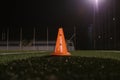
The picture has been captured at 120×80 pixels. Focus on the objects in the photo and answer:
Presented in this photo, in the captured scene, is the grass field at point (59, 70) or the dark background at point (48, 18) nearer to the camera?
the grass field at point (59, 70)

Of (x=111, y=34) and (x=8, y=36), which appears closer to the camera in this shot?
(x=111, y=34)

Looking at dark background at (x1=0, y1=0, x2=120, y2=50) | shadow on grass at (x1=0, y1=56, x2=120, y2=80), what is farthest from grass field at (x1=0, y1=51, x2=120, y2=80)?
dark background at (x1=0, y1=0, x2=120, y2=50)

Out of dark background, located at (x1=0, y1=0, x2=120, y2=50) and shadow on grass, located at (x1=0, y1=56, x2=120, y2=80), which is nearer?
shadow on grass, located at (x1=0, y1=56, x2=120, y2=80)

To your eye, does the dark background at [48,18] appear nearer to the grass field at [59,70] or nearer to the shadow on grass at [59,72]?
the grass field at [59,70]

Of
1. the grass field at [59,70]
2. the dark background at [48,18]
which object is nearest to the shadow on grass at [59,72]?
the grass field at [59,70]

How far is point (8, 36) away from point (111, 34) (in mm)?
21519

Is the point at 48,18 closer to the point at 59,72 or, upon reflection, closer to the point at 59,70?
the point at 59,70

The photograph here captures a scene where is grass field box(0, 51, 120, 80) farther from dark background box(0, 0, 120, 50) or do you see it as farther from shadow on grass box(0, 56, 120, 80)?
dark background box(0, 0, 120, 50)

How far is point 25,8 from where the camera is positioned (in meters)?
59.0

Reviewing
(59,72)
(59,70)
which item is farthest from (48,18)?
(59,72)

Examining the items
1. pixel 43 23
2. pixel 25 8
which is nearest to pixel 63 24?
pixel 43 23

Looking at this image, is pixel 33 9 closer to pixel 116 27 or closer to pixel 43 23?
pixel 43 23

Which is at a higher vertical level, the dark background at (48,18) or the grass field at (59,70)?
the dark background at (48,18)

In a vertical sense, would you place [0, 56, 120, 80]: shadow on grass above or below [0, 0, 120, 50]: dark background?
below
